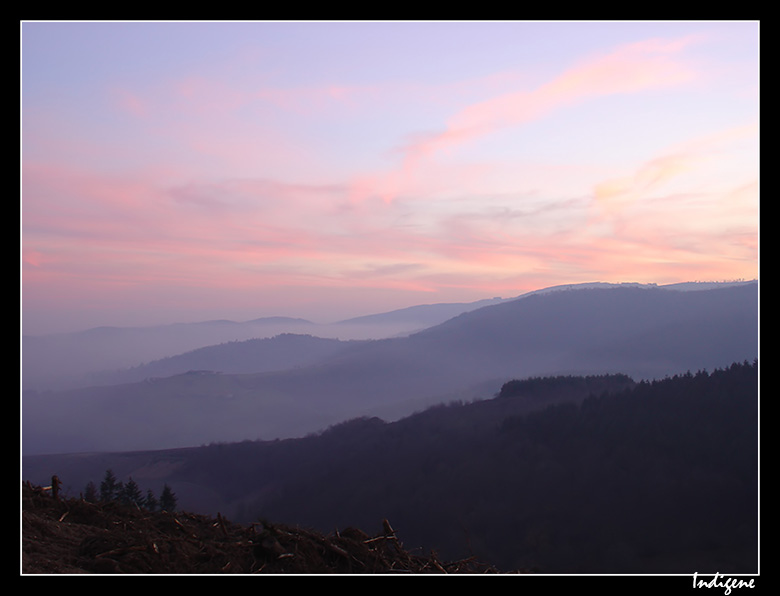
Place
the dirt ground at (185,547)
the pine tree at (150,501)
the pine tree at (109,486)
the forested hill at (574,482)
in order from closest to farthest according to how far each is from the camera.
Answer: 1. the dirt ground at (185,547)
2. the pine tree at (109,486)
3. the pine tree at (150,501)
4. the forested hill at (574,482)

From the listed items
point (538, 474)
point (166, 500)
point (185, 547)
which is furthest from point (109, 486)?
point (538, 474)

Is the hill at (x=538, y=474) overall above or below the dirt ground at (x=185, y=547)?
below

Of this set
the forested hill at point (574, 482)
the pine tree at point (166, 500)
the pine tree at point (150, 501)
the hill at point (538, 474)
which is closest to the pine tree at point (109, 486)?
the pine tree at point (150, 501)

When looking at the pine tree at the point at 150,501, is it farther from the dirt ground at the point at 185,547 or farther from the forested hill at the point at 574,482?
the dirt ground at the point at 185,547

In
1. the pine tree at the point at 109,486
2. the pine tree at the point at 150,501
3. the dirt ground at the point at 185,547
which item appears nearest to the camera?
the dirt ground at the point at 185,547

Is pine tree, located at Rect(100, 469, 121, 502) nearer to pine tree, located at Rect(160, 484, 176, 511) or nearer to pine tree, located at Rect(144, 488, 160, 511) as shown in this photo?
pine tree, located at Rect(144, 488, 160, 511)
